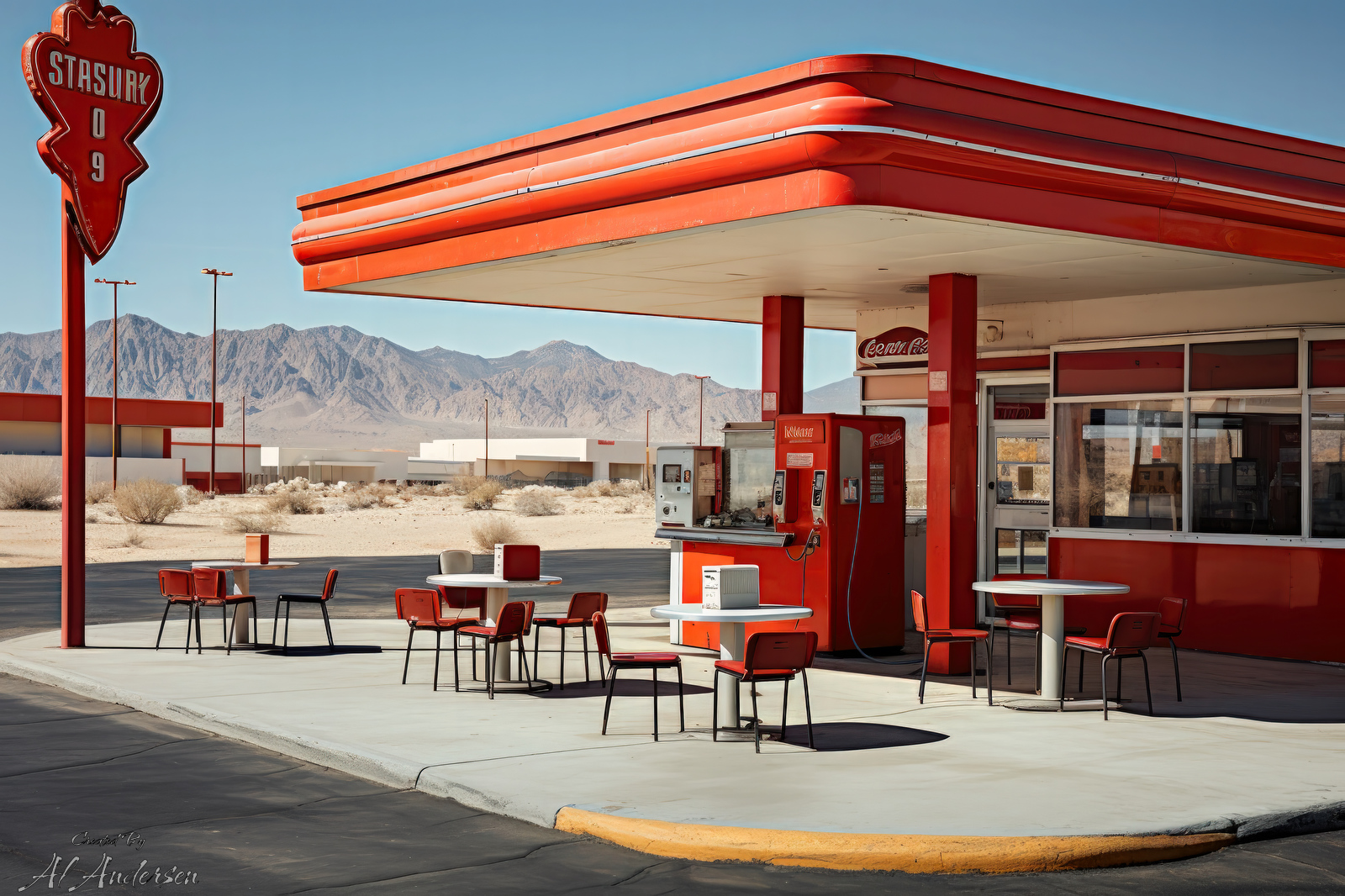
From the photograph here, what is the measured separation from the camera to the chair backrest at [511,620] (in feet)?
33.2

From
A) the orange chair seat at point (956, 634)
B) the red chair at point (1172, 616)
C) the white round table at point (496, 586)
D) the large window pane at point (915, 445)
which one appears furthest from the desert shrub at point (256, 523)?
the red chair at point (1172, 616)

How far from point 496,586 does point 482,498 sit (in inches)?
2000

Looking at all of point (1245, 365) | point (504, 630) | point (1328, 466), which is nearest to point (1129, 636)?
point (1328, 466)

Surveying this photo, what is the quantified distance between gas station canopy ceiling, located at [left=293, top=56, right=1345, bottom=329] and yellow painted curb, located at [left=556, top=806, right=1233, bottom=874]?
14.2 feet

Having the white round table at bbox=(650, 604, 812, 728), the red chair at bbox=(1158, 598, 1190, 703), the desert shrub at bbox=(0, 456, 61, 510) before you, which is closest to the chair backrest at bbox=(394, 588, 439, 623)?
the white round table at bbox=(650, 604, 812, 728)

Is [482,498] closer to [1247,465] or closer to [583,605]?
[1247,465]

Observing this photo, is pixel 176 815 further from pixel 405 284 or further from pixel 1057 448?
pixel 1057 448

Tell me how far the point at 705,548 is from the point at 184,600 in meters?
5.22

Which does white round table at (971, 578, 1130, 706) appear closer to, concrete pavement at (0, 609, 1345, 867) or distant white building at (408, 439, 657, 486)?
concrete pavement at (0, 609, 1345, 867)

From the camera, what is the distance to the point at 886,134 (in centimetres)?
868

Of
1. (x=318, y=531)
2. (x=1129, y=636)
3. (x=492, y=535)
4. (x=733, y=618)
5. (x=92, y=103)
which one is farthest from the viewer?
(x=318, y=531)

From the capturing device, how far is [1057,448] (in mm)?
14242

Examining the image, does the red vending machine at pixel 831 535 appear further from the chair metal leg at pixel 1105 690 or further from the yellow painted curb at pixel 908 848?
the yellow painted curb at pixel 908 848

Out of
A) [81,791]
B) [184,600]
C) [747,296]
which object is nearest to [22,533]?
[184,600]
